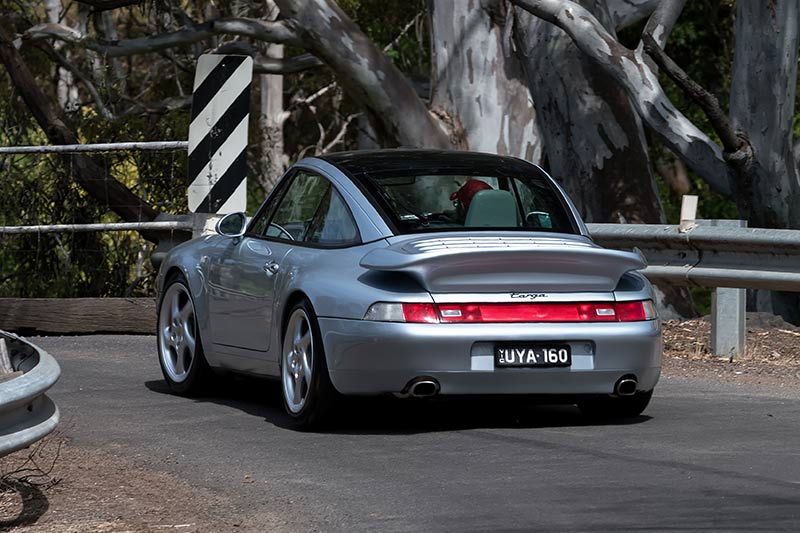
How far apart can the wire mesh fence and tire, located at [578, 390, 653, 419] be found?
25.0 ft

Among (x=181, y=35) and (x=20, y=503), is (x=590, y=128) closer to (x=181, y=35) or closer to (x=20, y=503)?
(x=181, y=35)

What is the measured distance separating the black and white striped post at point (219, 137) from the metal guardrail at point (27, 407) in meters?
8.03

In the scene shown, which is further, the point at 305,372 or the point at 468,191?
the point at 468,191

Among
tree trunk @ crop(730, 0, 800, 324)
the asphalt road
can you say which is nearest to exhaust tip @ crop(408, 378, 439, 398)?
the asphalt road

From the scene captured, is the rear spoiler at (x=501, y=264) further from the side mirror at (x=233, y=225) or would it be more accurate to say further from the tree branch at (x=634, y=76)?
the tree branch at (x=634, y=76)

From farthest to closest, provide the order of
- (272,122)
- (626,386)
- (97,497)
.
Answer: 1. (272,122)
2. (626,386)
3. (97,497)

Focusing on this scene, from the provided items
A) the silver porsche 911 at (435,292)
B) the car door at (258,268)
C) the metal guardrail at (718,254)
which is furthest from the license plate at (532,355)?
the metal guardrail at (718,254)

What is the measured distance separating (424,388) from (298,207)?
67.0 inches

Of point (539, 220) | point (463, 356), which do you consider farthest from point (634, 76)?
point (463, 356)

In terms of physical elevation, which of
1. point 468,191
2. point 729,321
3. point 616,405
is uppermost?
point 468,191

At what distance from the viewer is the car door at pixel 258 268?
9.40m

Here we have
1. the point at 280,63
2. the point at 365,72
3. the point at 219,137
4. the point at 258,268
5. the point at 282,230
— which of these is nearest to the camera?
the point at 258,268

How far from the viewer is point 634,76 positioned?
52.0 ft

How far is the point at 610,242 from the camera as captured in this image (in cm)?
1345
